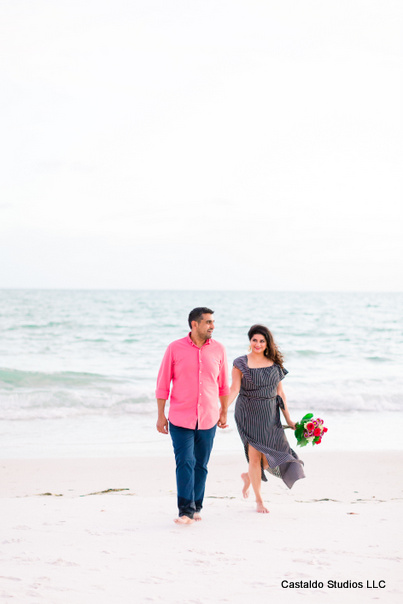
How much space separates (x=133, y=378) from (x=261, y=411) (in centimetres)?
1211

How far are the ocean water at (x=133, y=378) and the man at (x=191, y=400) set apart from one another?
12.8ft

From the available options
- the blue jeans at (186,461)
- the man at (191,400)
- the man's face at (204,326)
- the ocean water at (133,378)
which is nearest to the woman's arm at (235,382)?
the man at (191,400)

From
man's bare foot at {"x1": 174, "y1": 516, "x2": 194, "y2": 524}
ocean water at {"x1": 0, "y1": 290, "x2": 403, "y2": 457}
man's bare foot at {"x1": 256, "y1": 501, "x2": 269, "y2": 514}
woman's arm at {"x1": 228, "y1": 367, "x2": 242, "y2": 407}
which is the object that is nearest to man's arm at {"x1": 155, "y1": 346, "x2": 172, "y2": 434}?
woman's arm at {"x1": 228, "y1": 367, "x2": 242, "y2": 407}

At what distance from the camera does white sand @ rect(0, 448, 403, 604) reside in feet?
10.9

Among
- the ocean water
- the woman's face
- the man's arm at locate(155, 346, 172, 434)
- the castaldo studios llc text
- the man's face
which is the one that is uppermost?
the man's face

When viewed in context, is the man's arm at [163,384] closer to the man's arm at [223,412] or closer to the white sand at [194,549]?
the man's arm at [223,412]

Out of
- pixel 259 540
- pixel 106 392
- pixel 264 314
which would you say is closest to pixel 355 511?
pixel 259 540

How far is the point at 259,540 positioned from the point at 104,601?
1.44 meters

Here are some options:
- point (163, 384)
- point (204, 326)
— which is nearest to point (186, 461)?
point (163, 384)

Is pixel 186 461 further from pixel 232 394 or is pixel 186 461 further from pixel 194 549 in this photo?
pixel 194 549

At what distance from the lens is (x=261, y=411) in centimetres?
514

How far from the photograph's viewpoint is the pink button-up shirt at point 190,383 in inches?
188

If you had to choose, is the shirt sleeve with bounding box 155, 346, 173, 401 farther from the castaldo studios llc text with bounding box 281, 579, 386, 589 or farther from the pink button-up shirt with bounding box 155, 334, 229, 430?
the castaldo studios llc text with bounding box 281, 579, 386, 589

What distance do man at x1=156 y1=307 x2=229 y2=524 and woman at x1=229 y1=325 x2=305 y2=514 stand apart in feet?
1.13
